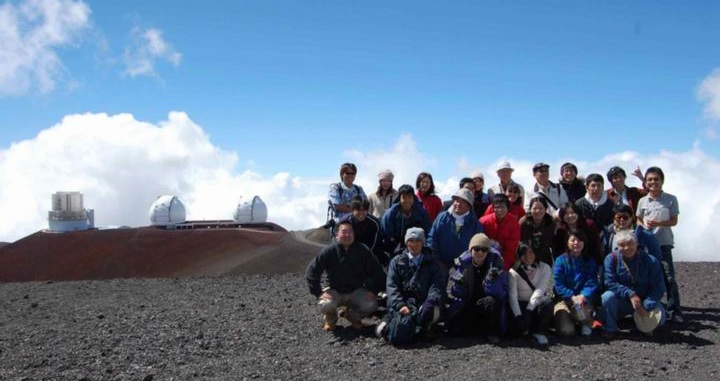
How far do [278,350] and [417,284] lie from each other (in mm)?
1780

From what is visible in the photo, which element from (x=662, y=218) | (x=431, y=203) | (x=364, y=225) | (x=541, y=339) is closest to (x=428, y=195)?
(x=431, y=203)

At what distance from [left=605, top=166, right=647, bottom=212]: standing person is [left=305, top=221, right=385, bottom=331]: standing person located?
357 cm

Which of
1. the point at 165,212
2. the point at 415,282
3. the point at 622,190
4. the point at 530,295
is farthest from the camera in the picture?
the point at 165,212

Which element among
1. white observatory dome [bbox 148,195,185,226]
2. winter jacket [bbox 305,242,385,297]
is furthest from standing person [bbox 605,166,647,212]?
white observatory dome [bbox 148,195,185,226]

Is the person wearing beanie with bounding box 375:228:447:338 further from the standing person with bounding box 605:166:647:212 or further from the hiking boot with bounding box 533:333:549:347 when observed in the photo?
the standing person with bounding box 605:166:647:212

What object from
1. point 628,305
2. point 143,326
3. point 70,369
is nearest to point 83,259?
point 143,326

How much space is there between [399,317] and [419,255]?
0.76 meters

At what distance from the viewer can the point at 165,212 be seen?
24.3 m

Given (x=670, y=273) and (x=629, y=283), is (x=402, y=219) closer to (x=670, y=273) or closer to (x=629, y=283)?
(x=629, y=283)

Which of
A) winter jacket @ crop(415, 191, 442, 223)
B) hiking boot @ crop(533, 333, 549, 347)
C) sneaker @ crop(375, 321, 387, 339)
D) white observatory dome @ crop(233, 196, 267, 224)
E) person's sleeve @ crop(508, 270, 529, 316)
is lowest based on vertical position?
hiking boot @ crop(533, 333, 549, 347)

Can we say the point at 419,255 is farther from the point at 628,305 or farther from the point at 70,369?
the point at 70,369

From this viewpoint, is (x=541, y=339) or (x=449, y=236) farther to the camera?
(x=449, y=236)

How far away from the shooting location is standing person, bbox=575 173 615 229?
7496 millimetres

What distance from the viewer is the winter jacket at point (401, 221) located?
7.56 metres
